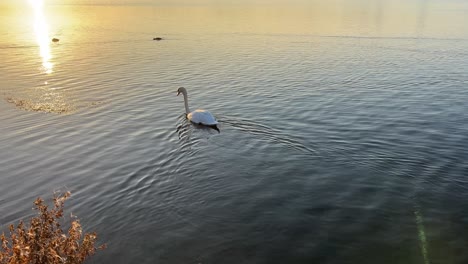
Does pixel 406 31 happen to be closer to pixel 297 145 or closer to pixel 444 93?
pixel 444 93

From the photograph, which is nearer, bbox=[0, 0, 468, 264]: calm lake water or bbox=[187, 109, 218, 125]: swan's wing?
bbox=[0, 0, 468, 264]: calm lake water

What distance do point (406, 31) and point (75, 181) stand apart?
51748 millimetres

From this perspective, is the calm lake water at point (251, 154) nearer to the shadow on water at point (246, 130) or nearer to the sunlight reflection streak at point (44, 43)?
the shadow on water at point (246, 130)

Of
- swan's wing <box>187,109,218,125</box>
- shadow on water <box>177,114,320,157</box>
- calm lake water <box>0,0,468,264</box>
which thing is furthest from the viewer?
swan's wing <box>187,109,218,125</box>

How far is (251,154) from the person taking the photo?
18.7 metres

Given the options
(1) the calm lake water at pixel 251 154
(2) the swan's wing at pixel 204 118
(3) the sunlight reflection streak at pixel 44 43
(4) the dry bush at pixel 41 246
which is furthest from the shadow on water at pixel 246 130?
(3) the sunlight reflection streak at pixel 44 43

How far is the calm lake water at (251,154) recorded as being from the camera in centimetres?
1273

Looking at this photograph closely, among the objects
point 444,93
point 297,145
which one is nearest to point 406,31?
point 444,93

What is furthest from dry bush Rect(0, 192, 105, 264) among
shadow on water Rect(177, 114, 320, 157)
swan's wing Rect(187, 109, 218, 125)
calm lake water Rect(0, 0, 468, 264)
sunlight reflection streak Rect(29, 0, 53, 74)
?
sunlight reflection streak Rect(29, 0, 53, 74)

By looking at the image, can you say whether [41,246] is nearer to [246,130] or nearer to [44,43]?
[246,130]

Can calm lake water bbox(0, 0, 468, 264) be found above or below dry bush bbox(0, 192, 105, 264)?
below

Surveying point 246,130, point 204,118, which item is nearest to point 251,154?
point 246,130

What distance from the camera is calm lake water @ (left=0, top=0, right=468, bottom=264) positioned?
12.7m

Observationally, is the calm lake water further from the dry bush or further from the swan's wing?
the dry bush
